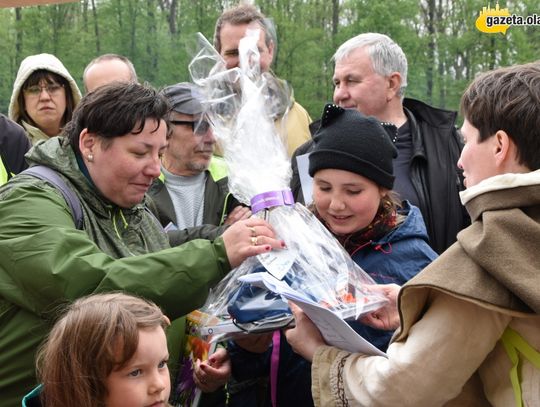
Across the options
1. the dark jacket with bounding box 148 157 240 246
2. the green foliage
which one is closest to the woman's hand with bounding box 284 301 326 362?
the dark jacket with bounding box 148 157 240 246

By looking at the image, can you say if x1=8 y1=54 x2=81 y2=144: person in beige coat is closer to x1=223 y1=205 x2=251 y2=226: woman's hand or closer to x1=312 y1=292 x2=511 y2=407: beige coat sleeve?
x1=223 y1=205 x2=251 y2=226: woman's hand

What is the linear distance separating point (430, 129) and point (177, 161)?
1.37m

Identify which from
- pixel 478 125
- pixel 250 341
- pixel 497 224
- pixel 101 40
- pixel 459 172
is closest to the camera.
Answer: pixel 497 224

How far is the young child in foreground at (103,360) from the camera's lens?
2082 millimetres

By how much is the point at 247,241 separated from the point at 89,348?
638mm

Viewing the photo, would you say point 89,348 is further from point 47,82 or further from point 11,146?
point 47,82

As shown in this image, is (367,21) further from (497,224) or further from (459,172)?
(497,224)

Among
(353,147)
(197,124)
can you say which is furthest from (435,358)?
(197,124)

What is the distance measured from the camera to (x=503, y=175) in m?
1.84

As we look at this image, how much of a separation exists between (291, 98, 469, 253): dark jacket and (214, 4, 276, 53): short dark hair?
0.89 metres

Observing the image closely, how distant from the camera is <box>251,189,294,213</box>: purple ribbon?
8.61 ft

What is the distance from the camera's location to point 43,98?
4.80m

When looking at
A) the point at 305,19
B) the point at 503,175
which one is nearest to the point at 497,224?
the point at 503,175

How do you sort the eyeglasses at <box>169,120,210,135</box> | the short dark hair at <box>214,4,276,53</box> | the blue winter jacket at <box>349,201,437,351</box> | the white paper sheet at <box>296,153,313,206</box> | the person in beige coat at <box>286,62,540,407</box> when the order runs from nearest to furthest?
the person in beige coat at <box>286,62,540,407</box>
the blue winter jacket at <box>349,201,437,351</box>
the white paper sheet at <box>296,153,313,206</box>
the eyeglasses at <box>169,120,210,135</box>
the short dark hair at <box>214,4,276,53</box>
